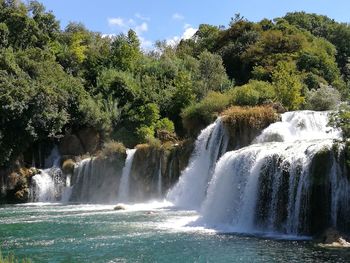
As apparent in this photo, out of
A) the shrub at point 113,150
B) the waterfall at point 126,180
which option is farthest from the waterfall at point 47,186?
the waterfall at point 126,180

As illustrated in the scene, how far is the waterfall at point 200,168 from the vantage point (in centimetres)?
3475

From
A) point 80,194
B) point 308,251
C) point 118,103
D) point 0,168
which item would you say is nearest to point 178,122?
point 118,103

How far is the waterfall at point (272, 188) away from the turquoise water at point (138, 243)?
5.86 feet

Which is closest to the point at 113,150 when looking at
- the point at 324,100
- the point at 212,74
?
the point at 212,74

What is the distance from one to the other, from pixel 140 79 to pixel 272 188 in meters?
37.0

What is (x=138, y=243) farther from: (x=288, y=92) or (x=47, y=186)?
(x=47, y=186)

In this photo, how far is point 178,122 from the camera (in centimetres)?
5072

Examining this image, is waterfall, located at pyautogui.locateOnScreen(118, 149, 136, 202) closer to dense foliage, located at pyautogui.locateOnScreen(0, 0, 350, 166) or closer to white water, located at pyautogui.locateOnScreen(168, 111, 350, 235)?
dense foliage, located at pyautogui.locateOnScreen(0, 0, 350, 166)

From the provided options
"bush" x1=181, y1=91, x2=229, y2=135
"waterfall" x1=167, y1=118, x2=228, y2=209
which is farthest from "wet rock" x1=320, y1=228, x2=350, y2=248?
"bush" x1=181, y1=91, x2=229, y2=135

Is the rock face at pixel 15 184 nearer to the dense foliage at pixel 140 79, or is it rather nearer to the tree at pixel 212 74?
the dense foliage at pixel 140 79

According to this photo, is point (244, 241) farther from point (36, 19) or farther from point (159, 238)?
point (36, 19)

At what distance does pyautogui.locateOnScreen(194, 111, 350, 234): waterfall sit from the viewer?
2252 cm

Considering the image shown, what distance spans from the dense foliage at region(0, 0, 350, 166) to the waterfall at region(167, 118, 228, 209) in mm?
3586

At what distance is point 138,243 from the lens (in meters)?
21.5
